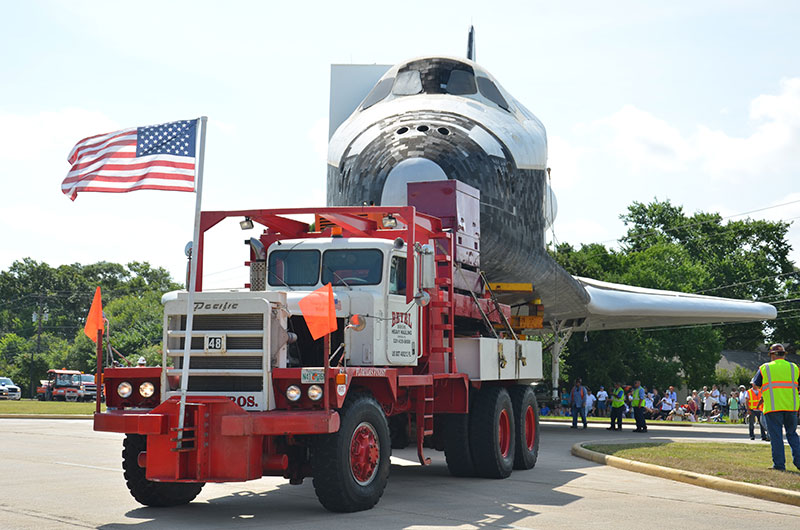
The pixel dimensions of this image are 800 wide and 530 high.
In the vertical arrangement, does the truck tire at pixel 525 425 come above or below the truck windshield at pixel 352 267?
below

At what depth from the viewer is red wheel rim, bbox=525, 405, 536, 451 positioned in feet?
41.4

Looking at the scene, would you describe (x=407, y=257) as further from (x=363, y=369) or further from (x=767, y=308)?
(x=767, y=308)

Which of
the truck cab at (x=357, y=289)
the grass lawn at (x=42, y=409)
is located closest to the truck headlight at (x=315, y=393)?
the truck cab at (x=357, y=289)

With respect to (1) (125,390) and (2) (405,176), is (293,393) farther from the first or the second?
(2) (405,176)

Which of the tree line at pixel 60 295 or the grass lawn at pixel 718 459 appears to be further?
the tree line at pixel 60 295

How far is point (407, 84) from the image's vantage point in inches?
591

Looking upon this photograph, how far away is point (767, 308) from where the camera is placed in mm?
22750

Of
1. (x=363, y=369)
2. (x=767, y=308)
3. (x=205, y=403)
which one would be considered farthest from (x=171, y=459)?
(x=767, y=308)

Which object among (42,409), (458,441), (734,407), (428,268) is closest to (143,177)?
(428,268)

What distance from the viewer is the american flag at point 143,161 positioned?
809cm

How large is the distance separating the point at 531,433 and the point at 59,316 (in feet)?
320

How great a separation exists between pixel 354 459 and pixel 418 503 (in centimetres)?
106

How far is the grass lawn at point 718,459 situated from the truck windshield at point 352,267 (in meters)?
4.54

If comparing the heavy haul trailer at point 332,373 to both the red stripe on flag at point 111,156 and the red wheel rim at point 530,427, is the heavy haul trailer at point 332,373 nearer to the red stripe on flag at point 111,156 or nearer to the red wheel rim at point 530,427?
the red wheel rim at point 530,427
